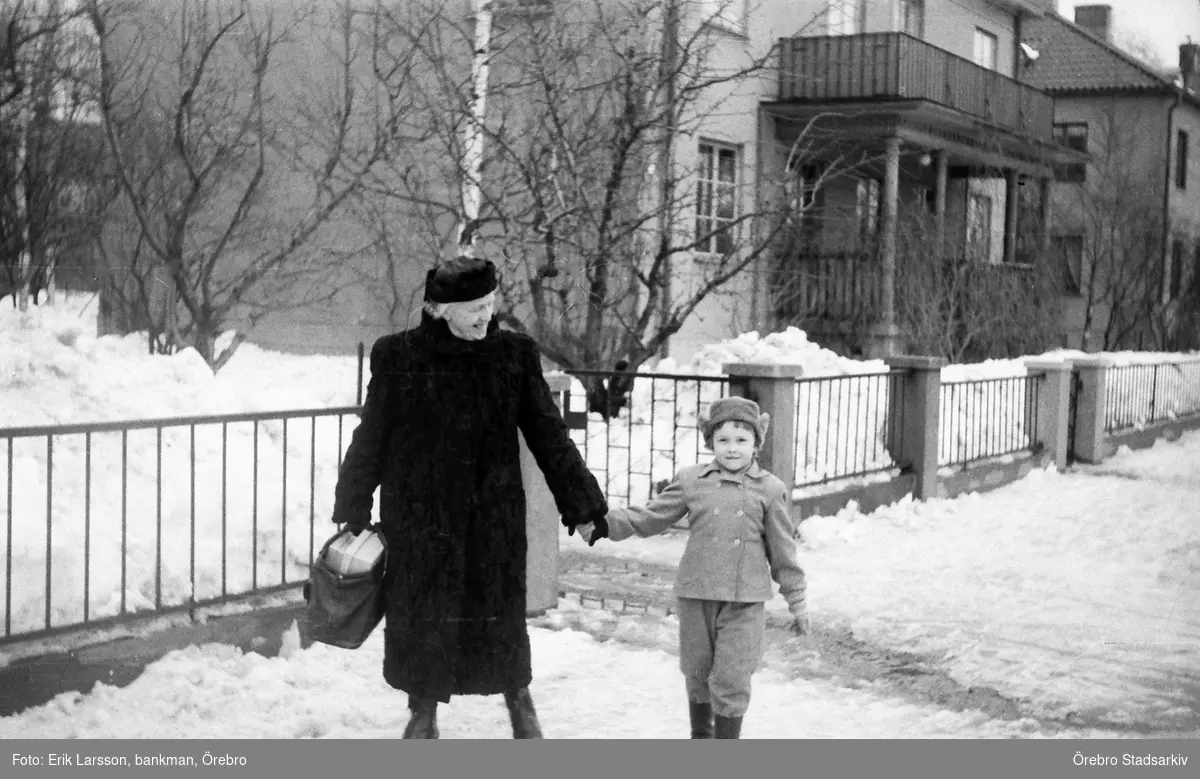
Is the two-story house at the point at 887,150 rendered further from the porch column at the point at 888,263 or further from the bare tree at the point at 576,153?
the bare tree at the point at 576,153

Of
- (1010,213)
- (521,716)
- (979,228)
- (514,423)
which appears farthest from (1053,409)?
(514,423)

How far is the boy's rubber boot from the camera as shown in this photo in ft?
13.8

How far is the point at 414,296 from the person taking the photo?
6.43 metres

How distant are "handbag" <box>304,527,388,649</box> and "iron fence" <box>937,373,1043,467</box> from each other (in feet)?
21.7

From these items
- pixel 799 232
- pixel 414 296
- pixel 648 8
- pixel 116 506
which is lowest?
pixel 116 506

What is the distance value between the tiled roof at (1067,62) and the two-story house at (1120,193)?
0.7 inches

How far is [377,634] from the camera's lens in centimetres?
568

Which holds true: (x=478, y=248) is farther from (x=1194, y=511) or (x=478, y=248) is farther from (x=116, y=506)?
(x=1194, y=511)

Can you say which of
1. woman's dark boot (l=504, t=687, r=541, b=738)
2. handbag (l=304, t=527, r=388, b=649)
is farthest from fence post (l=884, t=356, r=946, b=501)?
handbag (l=304, t=527, r=388, b=649)

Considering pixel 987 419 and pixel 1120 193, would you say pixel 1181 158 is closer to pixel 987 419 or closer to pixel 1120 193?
pixel 1120 193

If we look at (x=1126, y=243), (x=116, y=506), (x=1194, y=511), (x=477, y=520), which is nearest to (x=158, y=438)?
(x=116, y=506)

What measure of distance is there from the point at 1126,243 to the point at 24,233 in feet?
26.7

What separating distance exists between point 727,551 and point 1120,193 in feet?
26.0

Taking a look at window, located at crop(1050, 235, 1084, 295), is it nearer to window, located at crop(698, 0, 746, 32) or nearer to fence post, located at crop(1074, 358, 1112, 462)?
fence post, located at crop(1074, 358, 1112, 462)
